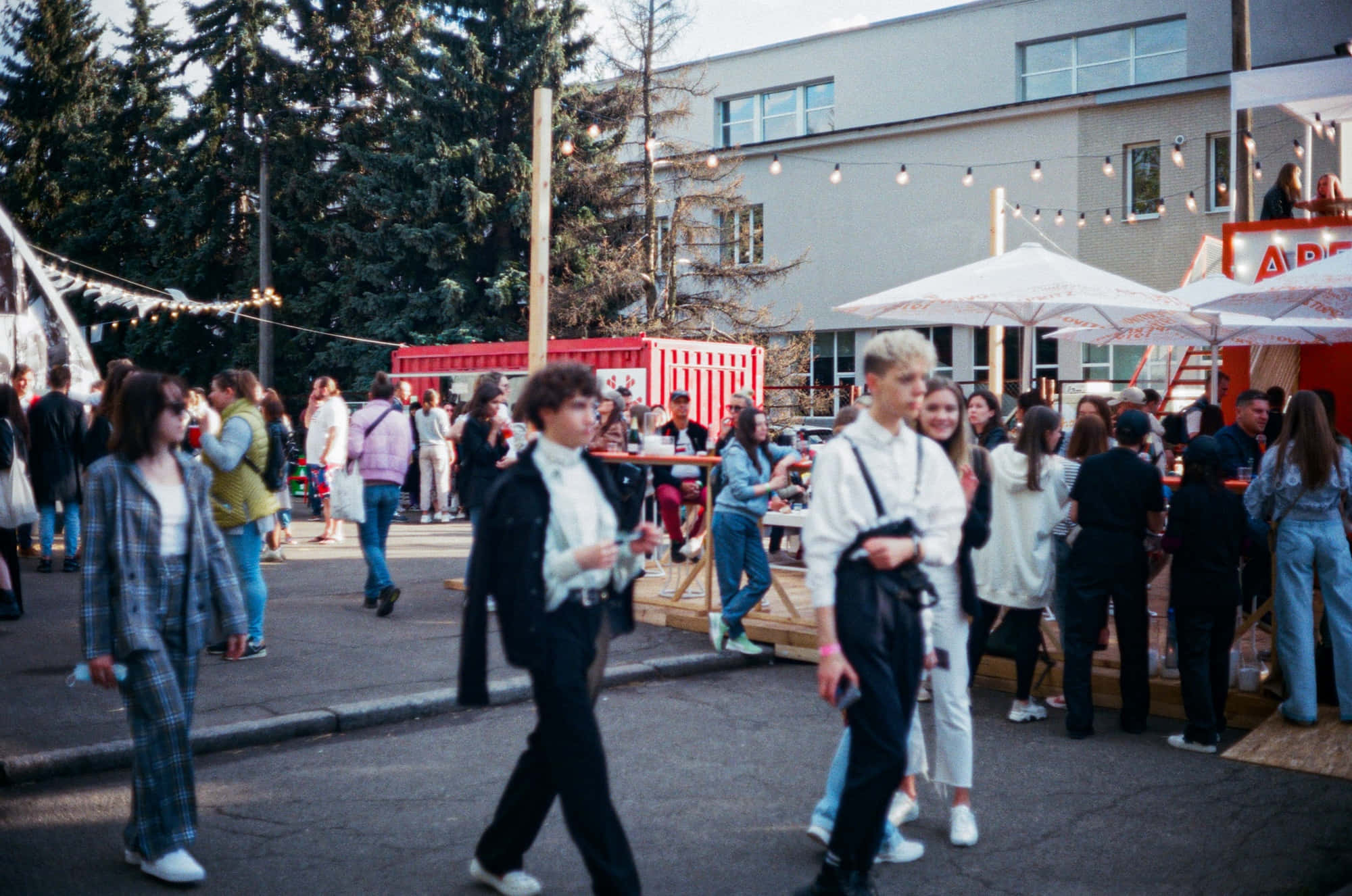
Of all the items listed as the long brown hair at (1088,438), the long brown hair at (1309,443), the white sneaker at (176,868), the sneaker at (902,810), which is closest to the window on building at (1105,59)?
the long brown hair at (1309,443)

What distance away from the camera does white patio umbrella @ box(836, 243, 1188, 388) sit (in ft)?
32.5

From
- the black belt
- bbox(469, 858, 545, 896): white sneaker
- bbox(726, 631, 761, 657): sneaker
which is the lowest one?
bbox(469, 858, 545, 896): white sneaker

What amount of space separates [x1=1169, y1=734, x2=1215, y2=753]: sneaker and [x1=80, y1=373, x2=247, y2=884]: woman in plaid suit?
4.99 m

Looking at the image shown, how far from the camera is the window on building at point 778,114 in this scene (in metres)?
33.5

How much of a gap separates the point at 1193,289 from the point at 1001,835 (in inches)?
300

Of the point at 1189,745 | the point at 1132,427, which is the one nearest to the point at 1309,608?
the point at 1189,745

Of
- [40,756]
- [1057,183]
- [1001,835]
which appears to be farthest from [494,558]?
[1057,183]

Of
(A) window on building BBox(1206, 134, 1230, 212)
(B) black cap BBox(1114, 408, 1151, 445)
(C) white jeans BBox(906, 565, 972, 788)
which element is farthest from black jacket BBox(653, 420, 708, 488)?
(A) window on building BBox(1206, 134, 1230, 212)

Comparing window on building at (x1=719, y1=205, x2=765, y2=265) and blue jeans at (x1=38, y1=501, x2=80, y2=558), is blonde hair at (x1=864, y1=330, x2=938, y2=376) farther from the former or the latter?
window on building at (x1=719, y1=205, x2=765, y2=265)

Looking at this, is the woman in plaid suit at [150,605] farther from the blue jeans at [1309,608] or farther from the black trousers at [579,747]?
the blue jeans at [1309,608]

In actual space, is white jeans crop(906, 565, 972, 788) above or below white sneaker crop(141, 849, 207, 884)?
above

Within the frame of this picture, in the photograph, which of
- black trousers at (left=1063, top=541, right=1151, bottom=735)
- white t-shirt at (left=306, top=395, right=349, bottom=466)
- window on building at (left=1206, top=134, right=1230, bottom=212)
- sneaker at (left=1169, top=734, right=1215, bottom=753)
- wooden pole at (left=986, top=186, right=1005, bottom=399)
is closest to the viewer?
sneaker at (left=1169, top=734, right=1215, bottom=753)

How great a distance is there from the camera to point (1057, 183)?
28547 millimetres

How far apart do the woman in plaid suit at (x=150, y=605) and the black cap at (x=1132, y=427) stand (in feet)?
15.5
